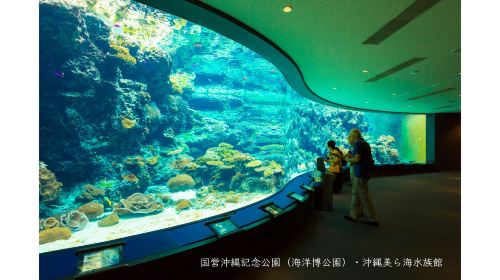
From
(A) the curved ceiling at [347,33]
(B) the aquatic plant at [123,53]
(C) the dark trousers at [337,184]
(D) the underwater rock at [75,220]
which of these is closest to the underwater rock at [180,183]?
(D) the underwater rock at [75,220]

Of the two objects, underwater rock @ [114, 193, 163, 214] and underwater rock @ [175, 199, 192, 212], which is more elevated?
underwater rock @ [114, 193, 163, 214]

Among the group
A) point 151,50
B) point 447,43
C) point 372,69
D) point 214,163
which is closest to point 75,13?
point 151,50

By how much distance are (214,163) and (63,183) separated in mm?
7196

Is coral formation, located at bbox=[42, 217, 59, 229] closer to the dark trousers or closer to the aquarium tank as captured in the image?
the aquarium tank

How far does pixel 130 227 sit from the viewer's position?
8.29 m

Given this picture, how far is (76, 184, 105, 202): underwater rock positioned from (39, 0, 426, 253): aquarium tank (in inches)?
1.8

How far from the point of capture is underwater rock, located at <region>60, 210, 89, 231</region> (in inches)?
310

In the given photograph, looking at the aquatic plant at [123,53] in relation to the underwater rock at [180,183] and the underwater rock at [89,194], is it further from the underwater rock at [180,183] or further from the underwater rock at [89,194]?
the underwater rock at [180,183]

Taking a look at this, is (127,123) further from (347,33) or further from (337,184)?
(347,33)

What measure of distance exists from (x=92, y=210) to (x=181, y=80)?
1129 centimetres

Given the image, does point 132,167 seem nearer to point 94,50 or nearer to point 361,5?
point 94,50


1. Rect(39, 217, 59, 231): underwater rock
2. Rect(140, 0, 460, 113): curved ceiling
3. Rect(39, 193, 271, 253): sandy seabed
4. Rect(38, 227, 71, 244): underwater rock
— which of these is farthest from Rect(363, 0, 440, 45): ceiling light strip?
Rect(39, 217, 59, 231): underwater rock

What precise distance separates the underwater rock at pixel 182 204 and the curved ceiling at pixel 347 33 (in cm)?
812

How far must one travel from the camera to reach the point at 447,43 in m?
3.12
